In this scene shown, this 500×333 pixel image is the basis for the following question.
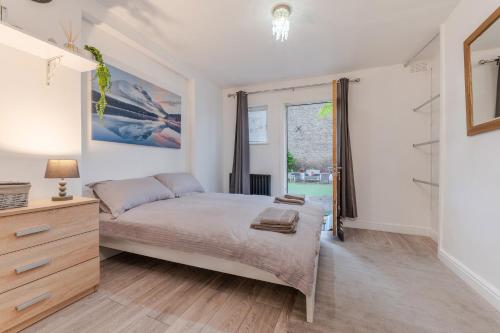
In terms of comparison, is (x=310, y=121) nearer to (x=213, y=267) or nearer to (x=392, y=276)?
(x=392, y=276)

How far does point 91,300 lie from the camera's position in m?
1.61

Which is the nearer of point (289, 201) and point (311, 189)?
point (289, 201)

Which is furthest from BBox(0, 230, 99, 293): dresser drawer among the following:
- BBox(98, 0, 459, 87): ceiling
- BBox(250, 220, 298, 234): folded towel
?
BBox(98, 0, 459, 87): ceiling

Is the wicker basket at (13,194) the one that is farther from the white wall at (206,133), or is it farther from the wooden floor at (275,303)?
the white wall at (206,133)

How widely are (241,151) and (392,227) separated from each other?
109 inches

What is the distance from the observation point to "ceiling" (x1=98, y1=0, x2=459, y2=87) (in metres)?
2.09

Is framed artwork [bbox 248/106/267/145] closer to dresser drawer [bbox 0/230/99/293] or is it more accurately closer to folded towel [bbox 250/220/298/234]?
folded towel [bbox 250/220/298/234]

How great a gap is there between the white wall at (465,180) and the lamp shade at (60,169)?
3168 mm

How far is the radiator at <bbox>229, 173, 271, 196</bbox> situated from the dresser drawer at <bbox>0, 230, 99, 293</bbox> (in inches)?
108

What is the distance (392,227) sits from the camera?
3301 millimetres

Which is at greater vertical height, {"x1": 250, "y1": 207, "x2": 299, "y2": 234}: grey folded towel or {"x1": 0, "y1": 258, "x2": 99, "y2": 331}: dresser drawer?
{"x1": 250, "y1": 207, "x2": 299, "y2": 234}: grey folded towel

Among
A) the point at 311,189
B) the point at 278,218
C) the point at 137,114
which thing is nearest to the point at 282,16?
the point at 278,218

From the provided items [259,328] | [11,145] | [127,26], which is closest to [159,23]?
[127,26]

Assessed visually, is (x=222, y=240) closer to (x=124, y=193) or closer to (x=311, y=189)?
(x=124, y=193)
